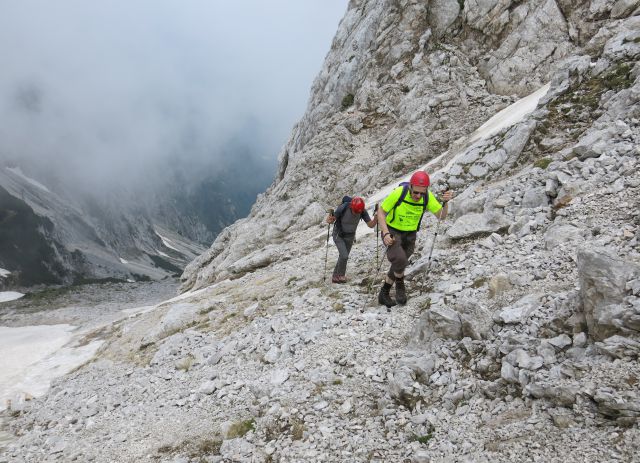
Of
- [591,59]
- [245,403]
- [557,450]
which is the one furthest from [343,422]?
[591,59]

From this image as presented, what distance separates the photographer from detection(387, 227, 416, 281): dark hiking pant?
32.7ft

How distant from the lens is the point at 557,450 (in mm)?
4938

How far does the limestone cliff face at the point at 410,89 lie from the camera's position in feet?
111

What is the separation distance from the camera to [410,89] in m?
41.2

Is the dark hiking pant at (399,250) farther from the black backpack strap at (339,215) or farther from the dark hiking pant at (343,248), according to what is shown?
the black backpack strap at (339,215)

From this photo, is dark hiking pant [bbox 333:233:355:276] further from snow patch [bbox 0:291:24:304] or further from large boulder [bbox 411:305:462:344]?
snow patch [bbox 0:291:24:304]

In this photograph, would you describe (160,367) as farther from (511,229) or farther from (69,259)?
(69,259)

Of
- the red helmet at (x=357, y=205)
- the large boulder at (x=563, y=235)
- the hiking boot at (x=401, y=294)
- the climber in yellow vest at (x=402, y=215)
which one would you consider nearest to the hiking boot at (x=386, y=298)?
the hiking boot at (x=401, y=294)

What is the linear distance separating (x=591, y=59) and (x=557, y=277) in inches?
702

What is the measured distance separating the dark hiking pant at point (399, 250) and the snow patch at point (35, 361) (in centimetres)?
1716

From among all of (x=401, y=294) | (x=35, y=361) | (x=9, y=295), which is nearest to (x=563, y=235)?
(x=401, y=294)

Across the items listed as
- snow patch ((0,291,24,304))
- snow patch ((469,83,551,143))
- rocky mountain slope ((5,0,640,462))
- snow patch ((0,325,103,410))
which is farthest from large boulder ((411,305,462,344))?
snow patch ((0,291,24,304))

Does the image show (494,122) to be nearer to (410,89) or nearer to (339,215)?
(410,89)

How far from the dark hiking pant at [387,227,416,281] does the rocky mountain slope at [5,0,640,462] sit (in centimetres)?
109
